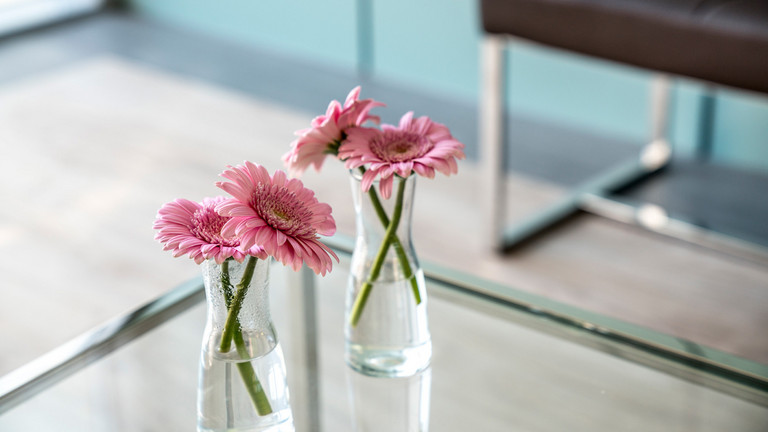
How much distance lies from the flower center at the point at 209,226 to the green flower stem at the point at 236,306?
0.02 meters

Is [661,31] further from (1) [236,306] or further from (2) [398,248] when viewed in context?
(1) [236,306]

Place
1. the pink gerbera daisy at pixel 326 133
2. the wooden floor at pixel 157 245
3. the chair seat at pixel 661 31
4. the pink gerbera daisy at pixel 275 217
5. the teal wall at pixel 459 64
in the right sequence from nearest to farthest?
the pink gerbera daisy at pixel 275 217 → the pink gerbera daisy at pixel 326 133 → the chair seat at pixel 661 31 → the wooden floor at pixel 157 245 → the teal wall at pixel 459 64

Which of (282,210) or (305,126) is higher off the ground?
(305,126)

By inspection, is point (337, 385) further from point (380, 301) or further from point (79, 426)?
point (79, 426)

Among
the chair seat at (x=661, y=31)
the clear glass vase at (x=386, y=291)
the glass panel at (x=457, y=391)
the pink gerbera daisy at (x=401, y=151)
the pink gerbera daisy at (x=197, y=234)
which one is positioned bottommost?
the glass panel at (x=457, y=391)

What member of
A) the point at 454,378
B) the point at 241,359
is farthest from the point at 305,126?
the point at 241,359

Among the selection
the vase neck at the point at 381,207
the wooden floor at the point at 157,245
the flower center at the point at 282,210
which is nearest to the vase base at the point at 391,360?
the vase neck at the point at 381,207

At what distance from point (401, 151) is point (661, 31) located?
32.7 inches

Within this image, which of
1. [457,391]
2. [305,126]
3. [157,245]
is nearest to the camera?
[457,391]

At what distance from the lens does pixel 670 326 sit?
1.50m

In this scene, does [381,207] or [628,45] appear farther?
[628,45]

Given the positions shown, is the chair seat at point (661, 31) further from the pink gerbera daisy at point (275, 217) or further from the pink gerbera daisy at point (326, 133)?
the pink gerbera daisy at point (275, 217)

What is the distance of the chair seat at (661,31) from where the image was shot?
1372 millimetres

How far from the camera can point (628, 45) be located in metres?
1.49
